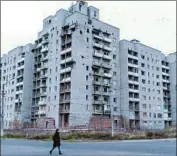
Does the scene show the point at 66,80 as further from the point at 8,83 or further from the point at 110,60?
the point at 8,83

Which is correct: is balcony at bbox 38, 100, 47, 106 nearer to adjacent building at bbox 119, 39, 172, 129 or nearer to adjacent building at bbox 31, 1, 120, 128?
adjacent building at bbox 31, 1, 120, 128

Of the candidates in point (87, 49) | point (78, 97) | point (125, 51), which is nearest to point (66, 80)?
point (78, 97)

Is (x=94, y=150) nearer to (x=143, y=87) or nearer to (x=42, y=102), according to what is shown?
(x=42, y=102)

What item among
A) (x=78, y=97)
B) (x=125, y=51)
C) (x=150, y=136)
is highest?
(x=125, y=51)

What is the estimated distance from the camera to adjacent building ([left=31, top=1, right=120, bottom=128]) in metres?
70.6

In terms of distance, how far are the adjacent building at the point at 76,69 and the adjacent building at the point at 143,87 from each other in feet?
8.02

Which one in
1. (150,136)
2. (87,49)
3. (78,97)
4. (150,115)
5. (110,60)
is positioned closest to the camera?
(150,136)

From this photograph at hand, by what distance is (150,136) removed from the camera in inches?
1989

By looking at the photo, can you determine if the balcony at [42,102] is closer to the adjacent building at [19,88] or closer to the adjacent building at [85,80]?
the adjacent building at [85,80]

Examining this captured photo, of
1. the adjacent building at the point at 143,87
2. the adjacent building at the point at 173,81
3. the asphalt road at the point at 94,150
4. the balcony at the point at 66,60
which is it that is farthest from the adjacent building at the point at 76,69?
the asphalt road at the point at 94,150

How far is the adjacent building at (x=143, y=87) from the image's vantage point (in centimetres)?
8269

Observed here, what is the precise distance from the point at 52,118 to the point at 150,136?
2883 centimetres

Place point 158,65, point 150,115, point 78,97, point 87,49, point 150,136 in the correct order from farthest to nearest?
point 158,65
point 150,115
point 87,49
point 78,97
point 150,136

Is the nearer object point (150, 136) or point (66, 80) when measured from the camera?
point (150, 136)
